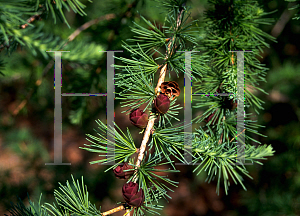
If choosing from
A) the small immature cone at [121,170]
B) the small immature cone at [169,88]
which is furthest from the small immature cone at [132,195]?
the small immature cone at [169,88]

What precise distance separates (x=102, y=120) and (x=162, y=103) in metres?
0.90

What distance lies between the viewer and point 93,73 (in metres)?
0.68

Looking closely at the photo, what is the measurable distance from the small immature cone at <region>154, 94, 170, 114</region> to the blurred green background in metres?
0.16

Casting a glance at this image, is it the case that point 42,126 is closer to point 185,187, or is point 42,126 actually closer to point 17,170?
point 17,170

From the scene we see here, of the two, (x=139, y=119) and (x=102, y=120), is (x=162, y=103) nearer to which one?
(x=139, y=119)

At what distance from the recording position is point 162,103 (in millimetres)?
328

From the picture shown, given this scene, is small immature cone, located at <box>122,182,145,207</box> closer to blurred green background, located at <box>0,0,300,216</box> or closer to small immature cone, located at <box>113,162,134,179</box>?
small immature cone, located at <box>113,162,134,179</box>

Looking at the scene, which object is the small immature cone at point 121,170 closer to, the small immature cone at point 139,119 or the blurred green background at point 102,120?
the small immature cone at point 139,119

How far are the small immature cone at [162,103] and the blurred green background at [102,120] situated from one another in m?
0.16

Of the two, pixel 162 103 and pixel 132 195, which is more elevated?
pixel 162 103

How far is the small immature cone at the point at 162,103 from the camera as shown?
0.33 meters

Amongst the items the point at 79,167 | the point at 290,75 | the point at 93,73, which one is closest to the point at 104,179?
the point at 79,167

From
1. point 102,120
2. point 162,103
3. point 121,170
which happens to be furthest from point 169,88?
point 102,120

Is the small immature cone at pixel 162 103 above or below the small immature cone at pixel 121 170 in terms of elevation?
above
